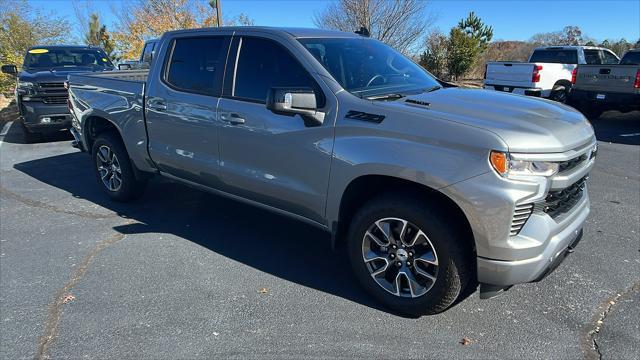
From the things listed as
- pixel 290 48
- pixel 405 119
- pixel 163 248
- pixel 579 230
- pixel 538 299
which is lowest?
pixel 163 248

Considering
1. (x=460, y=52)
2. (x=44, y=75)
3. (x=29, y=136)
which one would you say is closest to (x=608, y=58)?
(x=460, y=52)

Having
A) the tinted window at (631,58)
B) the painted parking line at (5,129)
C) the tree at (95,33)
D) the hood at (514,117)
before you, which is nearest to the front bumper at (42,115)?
the painted parking line at (5,129)

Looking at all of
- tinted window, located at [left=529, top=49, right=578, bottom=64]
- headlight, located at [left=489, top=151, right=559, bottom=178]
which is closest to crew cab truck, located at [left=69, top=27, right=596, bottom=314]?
headlight, located at [left=489, top=151, right=559, bottom=178]

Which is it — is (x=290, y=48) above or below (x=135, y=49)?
above

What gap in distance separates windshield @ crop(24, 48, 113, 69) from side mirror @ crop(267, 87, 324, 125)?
8.96 meters

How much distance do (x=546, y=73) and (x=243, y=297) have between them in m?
11.5

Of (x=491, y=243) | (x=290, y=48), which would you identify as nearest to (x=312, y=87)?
(x=290, y=48)

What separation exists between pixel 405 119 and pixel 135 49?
81.5 feet

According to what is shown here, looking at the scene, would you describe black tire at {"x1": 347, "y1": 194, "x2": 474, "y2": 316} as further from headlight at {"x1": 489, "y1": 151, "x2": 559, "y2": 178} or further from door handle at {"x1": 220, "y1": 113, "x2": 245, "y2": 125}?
door handle at {"x1": 220, "y1": 113, "x2": 245, "y2": 125}

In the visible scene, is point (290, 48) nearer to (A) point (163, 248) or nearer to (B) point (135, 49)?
(A) point (163, 248)

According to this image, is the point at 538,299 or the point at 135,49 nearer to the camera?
the point at 538,299

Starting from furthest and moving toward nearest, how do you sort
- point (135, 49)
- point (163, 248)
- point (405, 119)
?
1. point (135, 49)
2. point (163, 248)
3. point (405, 119)

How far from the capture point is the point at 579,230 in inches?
129

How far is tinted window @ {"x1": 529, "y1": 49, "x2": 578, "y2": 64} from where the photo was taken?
14.0 metres
